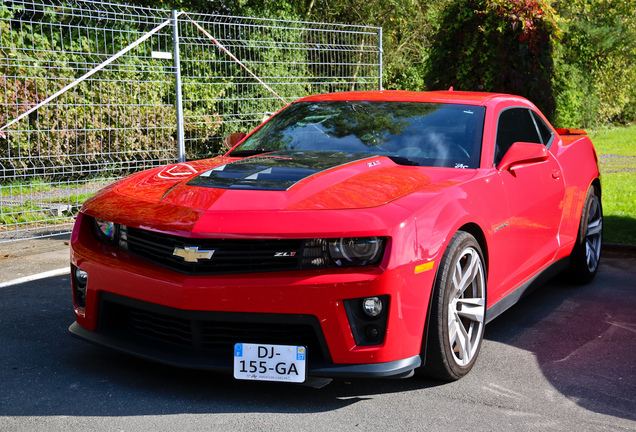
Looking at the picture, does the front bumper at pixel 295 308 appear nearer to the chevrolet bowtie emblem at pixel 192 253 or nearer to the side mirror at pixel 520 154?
the chevrolet bowtie emblem at pixel 192 253

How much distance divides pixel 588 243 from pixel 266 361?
357cm

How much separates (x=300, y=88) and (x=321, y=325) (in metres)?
7.61

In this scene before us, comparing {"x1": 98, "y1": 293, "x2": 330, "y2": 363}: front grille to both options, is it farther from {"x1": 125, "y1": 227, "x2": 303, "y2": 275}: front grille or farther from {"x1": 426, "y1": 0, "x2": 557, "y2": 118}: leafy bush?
{"x1": 426, "y1": 0, "x2": 557, "y2": 118}: leafy bush

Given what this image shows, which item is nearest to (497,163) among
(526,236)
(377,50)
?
(526,236)

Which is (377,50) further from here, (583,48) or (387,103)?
(583,48)

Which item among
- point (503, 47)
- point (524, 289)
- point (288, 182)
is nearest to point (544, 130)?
point (524, 289)

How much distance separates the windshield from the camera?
4.25 meters

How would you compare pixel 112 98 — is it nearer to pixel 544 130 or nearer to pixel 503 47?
pixel 544 130

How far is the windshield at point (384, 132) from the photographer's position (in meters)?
4.25

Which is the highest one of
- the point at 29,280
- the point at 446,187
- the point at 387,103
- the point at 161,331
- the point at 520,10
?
the point at 520,10

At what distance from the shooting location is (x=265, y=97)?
992 cm

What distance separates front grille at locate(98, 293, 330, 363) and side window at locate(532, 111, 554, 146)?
2.93 metres

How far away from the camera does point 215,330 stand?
329 cm

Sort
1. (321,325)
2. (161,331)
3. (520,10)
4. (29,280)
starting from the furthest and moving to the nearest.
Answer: (520,10), (29,280), (161,331), (321,325)
